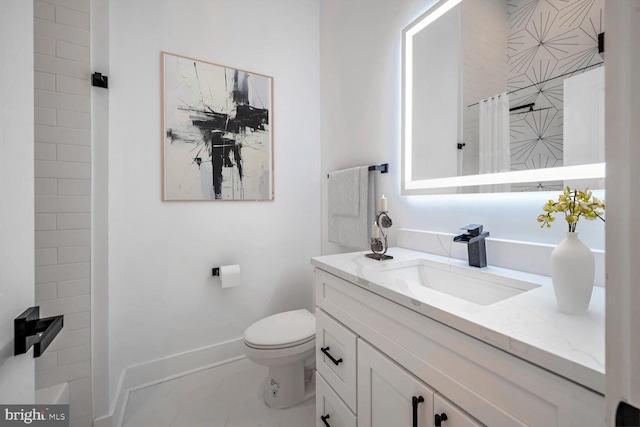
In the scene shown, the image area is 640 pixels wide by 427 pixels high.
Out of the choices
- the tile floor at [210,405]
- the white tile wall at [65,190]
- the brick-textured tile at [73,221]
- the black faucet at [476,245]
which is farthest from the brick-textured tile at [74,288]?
the black faucet at [476,245]

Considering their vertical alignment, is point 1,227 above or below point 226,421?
above

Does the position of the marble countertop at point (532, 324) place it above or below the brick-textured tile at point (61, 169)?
below

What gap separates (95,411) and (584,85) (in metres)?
2.37

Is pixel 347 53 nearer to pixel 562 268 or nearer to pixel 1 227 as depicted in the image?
pixel 562 268

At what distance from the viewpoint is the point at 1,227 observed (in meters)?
0.48

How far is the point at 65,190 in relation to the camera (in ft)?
3.92

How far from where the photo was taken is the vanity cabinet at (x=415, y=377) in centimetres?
47

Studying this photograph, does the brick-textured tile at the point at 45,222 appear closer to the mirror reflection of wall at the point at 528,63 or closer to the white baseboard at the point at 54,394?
the white baseboard at the point at 54,394

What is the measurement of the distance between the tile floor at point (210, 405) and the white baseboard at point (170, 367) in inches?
1.4

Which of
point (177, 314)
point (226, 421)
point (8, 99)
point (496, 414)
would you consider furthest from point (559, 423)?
point (177, 314)

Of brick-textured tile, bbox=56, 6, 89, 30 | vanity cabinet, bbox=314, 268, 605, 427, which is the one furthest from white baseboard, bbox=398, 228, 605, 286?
brick-textured tile, bbox=56, 6, 89, 30

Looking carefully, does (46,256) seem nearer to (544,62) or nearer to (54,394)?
(54,394)

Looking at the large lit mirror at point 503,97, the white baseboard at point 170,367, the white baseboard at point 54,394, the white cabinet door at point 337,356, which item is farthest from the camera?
the white baseboard at point 170,367

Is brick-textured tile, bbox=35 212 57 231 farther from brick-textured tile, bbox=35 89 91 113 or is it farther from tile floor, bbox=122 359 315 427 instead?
tile floor, bbox=122 359 315 427
